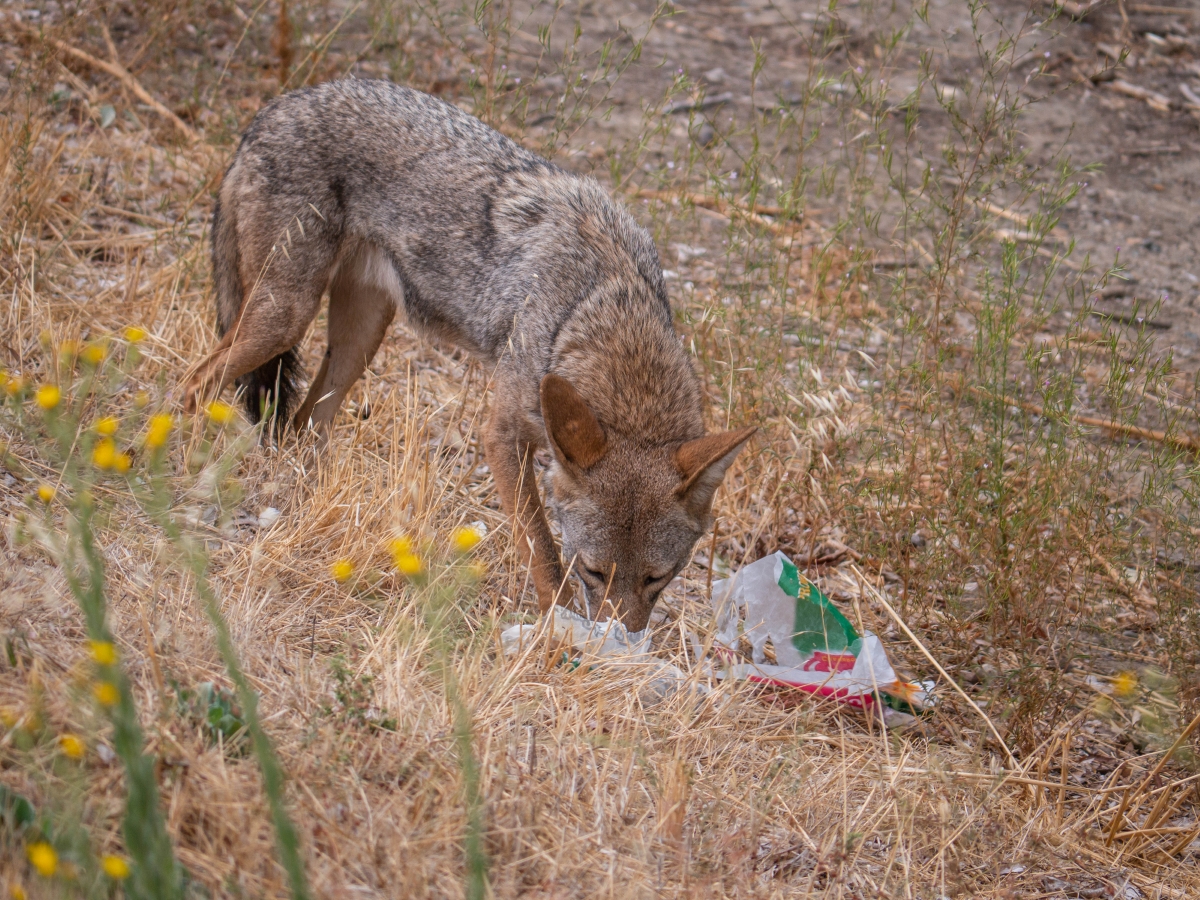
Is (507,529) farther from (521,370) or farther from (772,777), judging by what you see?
(772,777)

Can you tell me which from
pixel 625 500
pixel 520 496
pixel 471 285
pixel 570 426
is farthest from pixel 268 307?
pixel 625 500

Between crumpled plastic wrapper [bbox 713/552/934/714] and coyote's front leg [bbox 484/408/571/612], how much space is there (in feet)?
2.19

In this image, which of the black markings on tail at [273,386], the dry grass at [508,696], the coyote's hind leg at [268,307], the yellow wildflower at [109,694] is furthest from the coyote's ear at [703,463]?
the yellow wildflower at [109,694]

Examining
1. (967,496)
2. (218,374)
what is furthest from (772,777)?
(218,374)

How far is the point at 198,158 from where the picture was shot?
655cm

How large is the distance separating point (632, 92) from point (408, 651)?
6.72 metres

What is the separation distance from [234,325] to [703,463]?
2.26 meters

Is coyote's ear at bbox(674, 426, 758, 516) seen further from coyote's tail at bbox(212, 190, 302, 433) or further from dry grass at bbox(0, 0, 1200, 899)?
coyote's tail at bbox(212, 190, 302, 433)

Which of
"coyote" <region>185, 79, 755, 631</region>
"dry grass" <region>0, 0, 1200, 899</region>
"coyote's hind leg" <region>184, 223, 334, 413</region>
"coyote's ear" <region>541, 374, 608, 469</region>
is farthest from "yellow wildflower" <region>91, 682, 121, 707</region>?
"coyote's hind leg" <region>184, 223, 334, 413</region>

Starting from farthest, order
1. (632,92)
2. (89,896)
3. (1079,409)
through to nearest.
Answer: (632,92) → (1079,409) → (89,896)

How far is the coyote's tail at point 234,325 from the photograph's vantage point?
186 inches

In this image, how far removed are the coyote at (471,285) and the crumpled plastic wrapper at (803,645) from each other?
31 cm

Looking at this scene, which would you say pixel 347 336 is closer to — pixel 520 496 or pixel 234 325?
pixel 234 325

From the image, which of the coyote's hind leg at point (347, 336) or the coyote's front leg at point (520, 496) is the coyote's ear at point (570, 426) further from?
the coyote's hind leg at point (347, 336)
